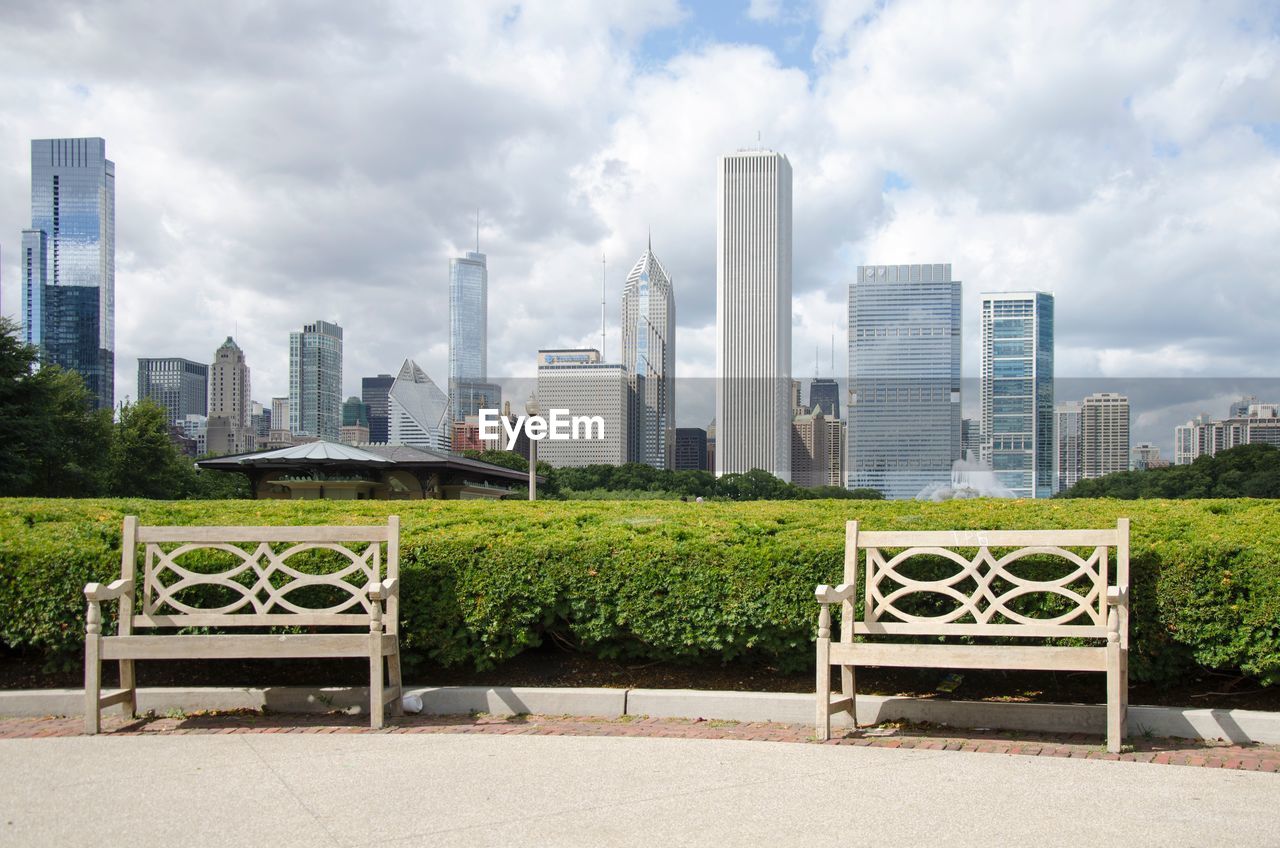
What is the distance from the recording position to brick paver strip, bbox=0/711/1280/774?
5016 mm

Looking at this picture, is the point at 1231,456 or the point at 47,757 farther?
the point at 1231,456

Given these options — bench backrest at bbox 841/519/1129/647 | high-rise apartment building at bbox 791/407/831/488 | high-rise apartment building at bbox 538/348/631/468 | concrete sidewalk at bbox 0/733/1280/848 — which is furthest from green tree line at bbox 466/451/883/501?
concrete sidewalk at bbox 0/733/1280/848

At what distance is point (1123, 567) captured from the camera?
525 cm

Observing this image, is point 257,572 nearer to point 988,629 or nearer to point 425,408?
point 988,629

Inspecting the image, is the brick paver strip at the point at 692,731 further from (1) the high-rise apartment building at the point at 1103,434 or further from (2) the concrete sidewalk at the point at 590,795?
(1) the high-rise apartment building at the point at 1103,434

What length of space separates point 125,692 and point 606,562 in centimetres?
266

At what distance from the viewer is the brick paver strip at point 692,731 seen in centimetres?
502

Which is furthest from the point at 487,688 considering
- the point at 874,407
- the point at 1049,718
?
the point at 874,407

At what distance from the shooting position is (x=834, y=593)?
17.5ft

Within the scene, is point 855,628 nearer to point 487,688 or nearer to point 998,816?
point 998,816

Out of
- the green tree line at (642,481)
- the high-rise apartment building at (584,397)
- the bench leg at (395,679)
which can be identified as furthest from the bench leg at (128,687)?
the high-rise apartment building at (584,397)

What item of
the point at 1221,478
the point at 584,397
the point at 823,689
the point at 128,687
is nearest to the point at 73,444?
the point at 128,687

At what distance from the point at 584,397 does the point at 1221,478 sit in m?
82.2

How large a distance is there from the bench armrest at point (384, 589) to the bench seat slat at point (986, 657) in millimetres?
2381
